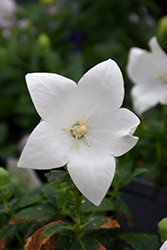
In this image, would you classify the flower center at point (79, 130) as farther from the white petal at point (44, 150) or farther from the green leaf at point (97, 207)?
the green leaf at point (97, 207)

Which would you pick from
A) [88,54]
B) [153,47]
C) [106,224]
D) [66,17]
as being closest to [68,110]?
[106,224]

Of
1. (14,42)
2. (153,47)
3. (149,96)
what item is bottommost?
(149,96)

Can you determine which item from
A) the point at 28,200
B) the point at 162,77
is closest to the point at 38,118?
the point at 162,77

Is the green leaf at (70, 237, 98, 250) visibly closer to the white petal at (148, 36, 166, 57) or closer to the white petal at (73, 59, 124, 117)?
the white petal at (73, 59, 124, 117)

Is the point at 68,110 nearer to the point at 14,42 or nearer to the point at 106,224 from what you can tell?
the point at 106,224

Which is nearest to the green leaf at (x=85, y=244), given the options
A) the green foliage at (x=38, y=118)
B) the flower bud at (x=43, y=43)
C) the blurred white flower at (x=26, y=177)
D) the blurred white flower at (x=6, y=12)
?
the green foliage at (x=38, y=118)

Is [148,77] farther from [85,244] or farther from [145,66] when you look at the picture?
[85,244]
